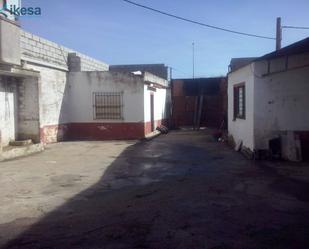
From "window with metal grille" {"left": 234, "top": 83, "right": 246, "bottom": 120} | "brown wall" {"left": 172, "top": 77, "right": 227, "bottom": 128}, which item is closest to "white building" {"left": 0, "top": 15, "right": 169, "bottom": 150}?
"brown wall" {"left": 172, "top": 77, "right": 227, "bottom": 128}

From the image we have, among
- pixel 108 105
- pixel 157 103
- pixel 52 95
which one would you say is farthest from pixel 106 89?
pixel 157 103

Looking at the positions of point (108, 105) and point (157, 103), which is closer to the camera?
point (108, 105)

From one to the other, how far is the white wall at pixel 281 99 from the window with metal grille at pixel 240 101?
66.8 inches

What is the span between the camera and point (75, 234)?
213 inches

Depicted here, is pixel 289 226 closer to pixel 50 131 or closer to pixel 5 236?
pixel 5 236

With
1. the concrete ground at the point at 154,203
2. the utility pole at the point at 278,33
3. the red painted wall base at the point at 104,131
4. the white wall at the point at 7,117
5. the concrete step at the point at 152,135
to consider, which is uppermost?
the utility pole at the point at 278,33

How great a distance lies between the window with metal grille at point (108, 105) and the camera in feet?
63.6

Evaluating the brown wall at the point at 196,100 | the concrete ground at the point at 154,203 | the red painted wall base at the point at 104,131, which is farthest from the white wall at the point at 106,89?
the brown wall at the point at 196,100

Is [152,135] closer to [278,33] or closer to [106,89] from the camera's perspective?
[106,89]

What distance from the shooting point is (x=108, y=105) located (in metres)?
19.5

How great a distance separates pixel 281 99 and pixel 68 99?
1121cm

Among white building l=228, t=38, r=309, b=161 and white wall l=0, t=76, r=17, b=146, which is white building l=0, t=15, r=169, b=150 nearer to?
white wall l=0, t=76, r=17, b=146

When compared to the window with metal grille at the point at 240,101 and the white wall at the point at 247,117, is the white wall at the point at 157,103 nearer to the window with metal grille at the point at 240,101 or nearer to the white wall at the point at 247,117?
the white wall at the point at 247,117

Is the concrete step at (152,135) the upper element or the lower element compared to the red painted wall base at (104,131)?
lower
